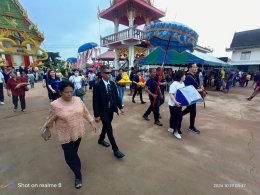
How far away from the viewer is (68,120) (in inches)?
78.7

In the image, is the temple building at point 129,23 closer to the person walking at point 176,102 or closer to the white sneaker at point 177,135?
the person walking at point 176,102

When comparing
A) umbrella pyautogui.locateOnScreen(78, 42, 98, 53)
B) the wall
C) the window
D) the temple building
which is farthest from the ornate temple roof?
the window

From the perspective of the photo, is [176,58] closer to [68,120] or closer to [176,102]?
[176,102]

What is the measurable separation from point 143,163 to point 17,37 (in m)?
26.5

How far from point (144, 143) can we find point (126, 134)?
2.10ft

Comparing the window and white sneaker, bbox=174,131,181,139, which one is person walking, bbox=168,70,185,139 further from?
the window

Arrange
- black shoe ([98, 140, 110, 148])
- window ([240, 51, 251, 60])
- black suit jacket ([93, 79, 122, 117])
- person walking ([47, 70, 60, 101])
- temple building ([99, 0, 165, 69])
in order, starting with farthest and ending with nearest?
window ([240, 51, 251, 60]), temple building ([99, 0, 165, 69]), person walking ([47, 70, 60, 101]), black shoe ([98, 140, 110, 148]), black suit jacket ([93, 79, 122, 117])

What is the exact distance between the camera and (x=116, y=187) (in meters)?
2.16

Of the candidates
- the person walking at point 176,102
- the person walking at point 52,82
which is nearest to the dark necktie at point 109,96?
the person walking at point 176,102

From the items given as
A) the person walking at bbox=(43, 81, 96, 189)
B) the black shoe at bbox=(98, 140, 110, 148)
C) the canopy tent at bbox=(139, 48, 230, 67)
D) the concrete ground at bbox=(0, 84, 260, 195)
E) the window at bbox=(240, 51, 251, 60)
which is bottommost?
the concrete ground at bbox=(0, 84, 260, 195)

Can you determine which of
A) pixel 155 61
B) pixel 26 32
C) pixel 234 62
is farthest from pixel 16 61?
pixel 234 62

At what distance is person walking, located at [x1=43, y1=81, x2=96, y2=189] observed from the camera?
6.45 feet

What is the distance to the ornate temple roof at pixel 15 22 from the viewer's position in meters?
19.9

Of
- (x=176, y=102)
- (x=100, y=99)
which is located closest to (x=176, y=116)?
(x=176, y=102)
